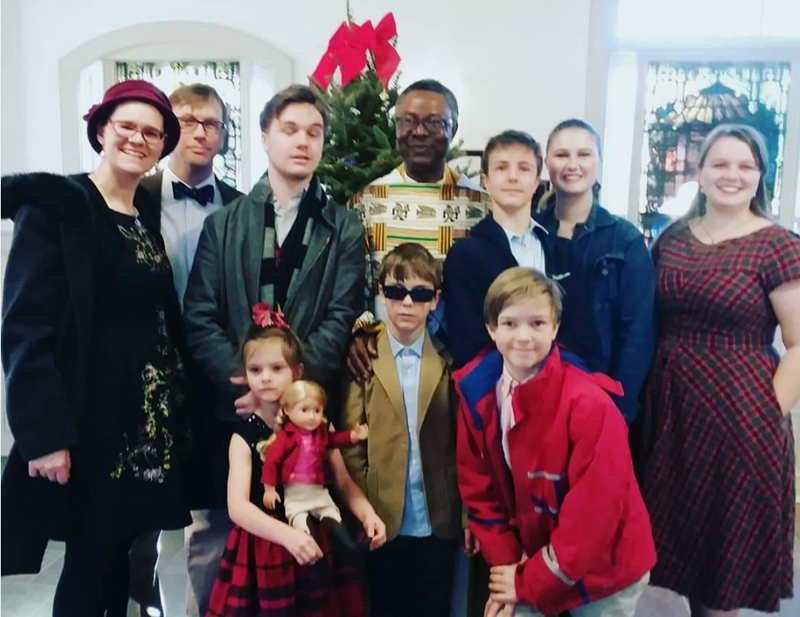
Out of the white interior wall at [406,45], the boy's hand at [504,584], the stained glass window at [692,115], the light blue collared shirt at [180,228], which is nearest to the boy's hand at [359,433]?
the boy's hand at [504,584]

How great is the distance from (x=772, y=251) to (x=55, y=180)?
1.80 m

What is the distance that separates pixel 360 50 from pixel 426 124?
2.79 ft

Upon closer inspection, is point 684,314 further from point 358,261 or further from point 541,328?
point 358,261

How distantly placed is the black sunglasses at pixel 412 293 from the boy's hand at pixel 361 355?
0.54 ft

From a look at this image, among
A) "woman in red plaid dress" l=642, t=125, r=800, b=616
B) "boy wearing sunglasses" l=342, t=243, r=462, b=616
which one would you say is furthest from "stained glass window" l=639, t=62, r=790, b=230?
"boy wearing sunglasses" l=342, t=243, r=462, b=616

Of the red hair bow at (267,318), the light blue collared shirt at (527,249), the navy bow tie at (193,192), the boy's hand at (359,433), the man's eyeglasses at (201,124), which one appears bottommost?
the boy's hand at (359,433)

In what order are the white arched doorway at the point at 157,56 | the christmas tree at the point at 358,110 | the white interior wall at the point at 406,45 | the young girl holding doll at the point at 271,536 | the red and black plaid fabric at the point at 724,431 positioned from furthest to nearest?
the white arched doorway at the point at 157,56
the white interior wall at the point at 406,45
the christmas tree at the point at 358,110
the red and black plaid fabric at the point at 724,431
the young girl holding doll at the point at 271,536

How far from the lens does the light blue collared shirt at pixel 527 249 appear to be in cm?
185

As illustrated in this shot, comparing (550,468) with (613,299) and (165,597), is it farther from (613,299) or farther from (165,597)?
(165,597)

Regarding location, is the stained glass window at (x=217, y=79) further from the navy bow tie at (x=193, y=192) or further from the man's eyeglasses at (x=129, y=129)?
the man's eyeglasses at (x=129, y=129)

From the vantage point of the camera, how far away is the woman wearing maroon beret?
5.13 ft

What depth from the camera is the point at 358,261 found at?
6.20 ft

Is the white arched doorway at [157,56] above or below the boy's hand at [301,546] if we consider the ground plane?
above

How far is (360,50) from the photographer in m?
2.60
